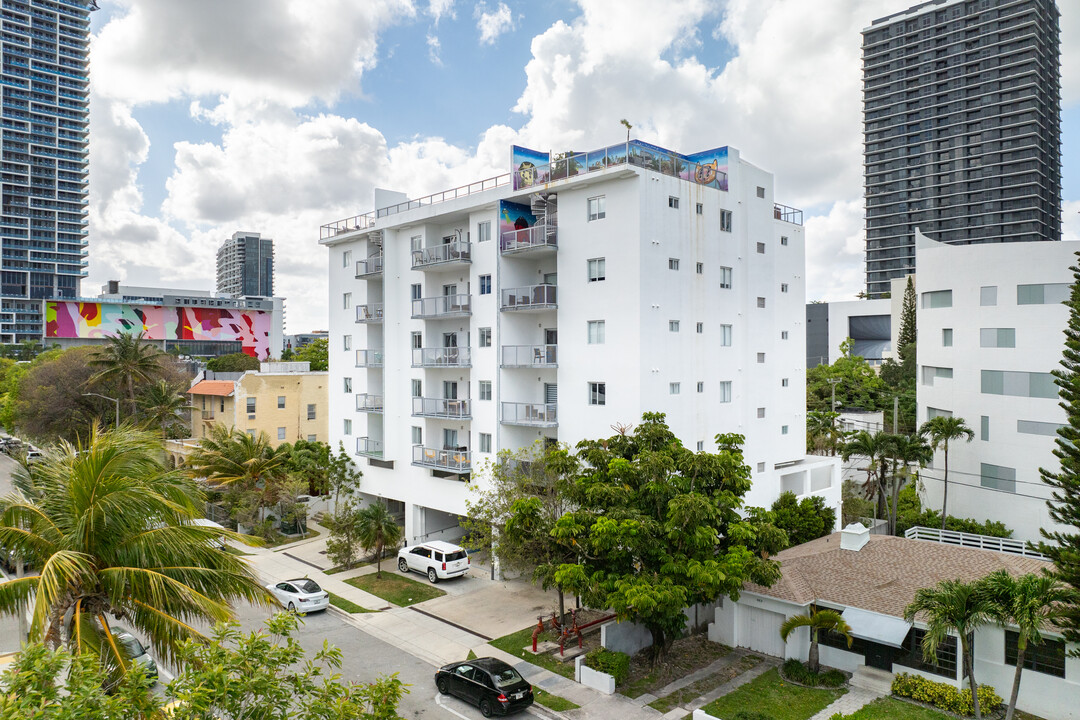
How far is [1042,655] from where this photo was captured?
709 inches

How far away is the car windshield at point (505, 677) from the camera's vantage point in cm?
1789

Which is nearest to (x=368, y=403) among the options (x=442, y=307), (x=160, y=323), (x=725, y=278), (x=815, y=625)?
(x=442, y=307)

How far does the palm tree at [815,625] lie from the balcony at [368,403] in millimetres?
24322

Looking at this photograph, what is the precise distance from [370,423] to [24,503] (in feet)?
94.5

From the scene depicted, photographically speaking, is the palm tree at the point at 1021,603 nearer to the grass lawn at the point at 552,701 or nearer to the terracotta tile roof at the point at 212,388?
the grass lawn at the point at 552,701

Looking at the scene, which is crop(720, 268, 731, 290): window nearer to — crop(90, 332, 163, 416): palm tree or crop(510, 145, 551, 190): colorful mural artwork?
crop(510, 145, 551, 190): colorful mural artwork

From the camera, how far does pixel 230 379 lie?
2190 inches

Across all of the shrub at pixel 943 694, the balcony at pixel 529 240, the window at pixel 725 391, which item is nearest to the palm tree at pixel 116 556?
the shrub at pixel 943 694

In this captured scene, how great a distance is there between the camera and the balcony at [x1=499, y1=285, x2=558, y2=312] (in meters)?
29.3

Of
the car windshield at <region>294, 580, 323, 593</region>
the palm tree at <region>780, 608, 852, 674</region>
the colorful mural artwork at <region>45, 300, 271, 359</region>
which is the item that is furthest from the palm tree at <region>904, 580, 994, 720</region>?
the colorful mural artwork at <region>45, 300, 271, 359</region>

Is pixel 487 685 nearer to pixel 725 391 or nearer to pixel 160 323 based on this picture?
pixel 725 391

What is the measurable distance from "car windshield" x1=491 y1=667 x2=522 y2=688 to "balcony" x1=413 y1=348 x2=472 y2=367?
Answer: 16008 millimetres

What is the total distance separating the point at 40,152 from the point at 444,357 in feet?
524

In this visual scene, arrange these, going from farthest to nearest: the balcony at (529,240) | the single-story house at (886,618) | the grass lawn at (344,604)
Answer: the balcony at (529,240) → the grass lawn at (344,604) → the single-story house at (886,618)
